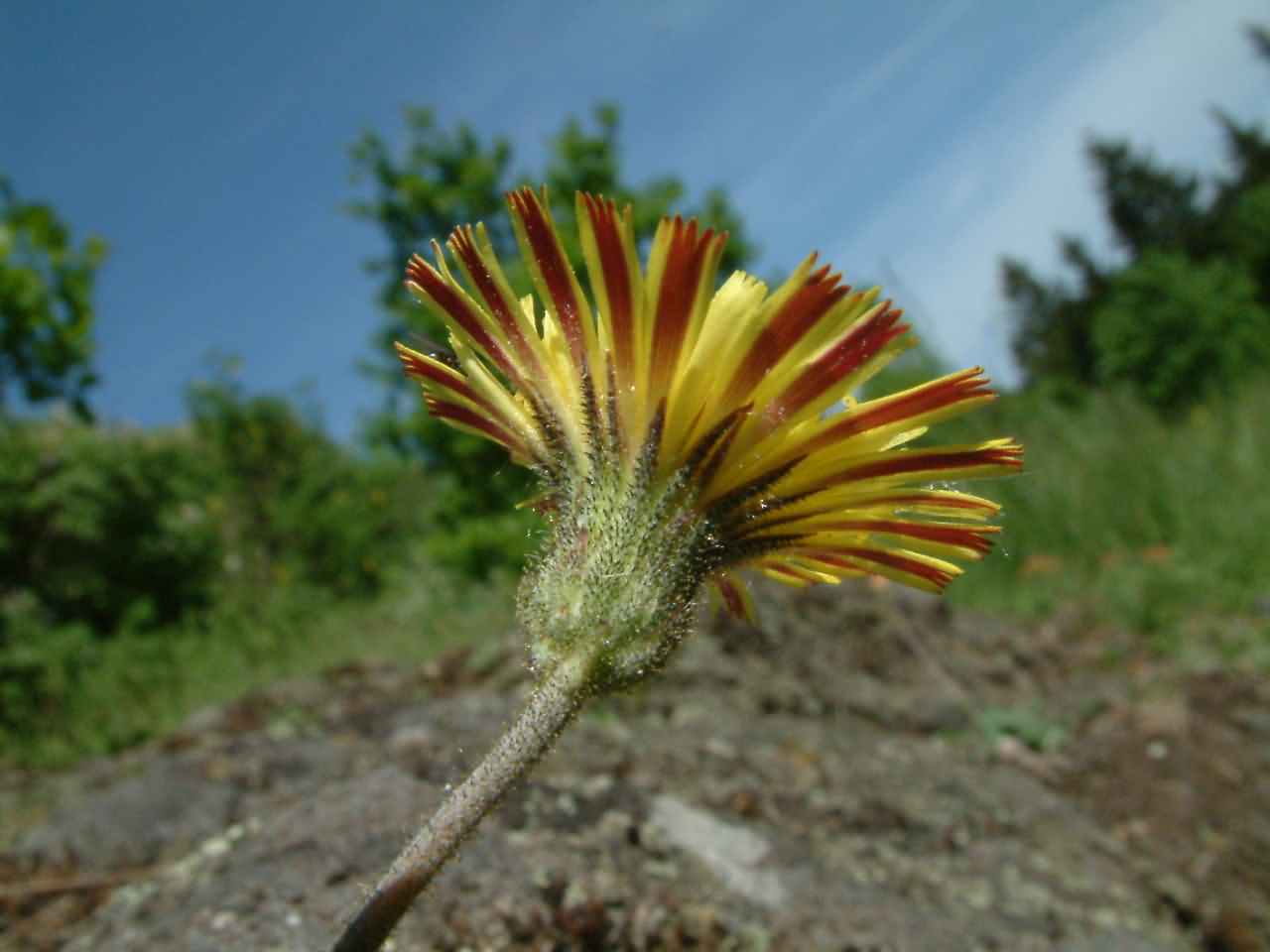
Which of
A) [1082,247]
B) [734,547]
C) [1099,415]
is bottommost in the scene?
[734,547]

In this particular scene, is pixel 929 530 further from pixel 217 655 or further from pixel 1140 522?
pixel 1140 522

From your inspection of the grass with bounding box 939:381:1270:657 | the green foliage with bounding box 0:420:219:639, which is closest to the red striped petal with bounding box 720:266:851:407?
the grass with bounding box 939:381:1270:657

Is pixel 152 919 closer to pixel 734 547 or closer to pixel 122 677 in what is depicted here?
pixel 734 547

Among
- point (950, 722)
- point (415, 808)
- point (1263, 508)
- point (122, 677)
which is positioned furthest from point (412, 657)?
point (1263, 508)

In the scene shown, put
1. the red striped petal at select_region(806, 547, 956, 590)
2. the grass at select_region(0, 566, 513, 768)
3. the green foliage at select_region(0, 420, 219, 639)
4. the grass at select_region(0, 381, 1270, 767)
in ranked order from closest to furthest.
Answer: the red striped petal at select_region(806, 547, 956, 590)
the grass at select_region(0, 566, 513, 768)
the grass at select_region(0, 381, 1270, 767)
the green foliage at select_region(0, 420, 219, 639)

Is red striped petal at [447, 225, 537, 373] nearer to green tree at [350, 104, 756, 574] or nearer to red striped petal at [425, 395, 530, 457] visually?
red striped petal at [425, 395, 530, 457]

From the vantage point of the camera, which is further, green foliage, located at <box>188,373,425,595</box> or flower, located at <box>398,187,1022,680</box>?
green foliage, located at <box>188,373,425,595</box>

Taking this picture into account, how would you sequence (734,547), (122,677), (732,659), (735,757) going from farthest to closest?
(122,677) < (732,659) < (735,757) < (734,547)

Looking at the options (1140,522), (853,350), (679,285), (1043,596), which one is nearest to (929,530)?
(853,350)
